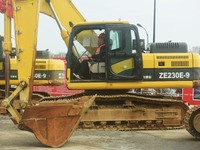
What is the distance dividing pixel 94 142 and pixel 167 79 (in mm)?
2889

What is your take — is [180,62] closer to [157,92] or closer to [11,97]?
[157,92]

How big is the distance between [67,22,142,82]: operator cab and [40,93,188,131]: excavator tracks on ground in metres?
0.66

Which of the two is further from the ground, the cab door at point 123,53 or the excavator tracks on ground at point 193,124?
the cab door at point 123,53

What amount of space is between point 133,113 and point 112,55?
5.43 feet

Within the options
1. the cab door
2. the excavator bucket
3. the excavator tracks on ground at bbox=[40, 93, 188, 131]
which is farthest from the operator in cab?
the excavator bucket

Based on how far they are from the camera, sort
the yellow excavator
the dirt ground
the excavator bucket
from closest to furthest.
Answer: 1. the excavator bucket
2. the dirt ground
3. the yellow excavator

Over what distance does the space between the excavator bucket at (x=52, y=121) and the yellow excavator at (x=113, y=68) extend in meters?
0.44

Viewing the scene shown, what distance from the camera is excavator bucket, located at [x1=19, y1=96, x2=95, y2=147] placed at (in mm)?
8992

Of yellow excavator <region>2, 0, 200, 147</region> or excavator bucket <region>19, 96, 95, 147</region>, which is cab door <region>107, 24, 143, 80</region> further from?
excavator bucket <region>19, 96, 95, 147</region>

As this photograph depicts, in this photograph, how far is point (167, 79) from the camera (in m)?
11.5

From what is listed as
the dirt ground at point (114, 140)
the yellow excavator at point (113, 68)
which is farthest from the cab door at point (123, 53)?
the dirt ground at point (114, 140)

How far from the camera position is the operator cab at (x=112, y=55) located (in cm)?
1103

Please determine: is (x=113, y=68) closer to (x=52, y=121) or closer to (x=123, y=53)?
(x=123, y=53)

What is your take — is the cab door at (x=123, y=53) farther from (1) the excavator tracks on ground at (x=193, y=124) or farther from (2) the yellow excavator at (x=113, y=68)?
(1) the excavator tracks on ground at (x=193, y=124)
